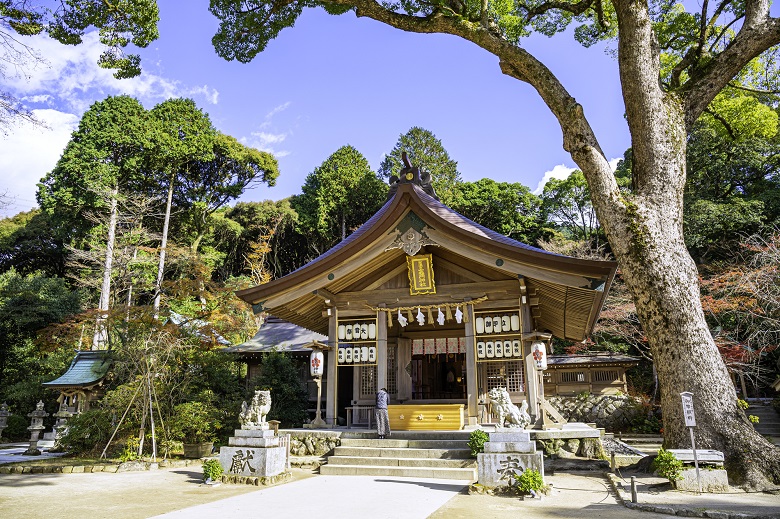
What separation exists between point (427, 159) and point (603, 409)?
69.6ft

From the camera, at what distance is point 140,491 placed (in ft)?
26.2

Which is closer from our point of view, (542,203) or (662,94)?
(662,94)

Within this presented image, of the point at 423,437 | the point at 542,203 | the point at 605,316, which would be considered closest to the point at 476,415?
the point at 423,437

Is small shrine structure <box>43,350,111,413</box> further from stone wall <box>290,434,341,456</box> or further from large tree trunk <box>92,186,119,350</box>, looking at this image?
stone wall <box>290,434,341,456</box>

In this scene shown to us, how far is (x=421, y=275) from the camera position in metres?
12.7

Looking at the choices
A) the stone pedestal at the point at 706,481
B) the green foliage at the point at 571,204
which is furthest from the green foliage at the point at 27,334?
the green foliage at the point at 571,204

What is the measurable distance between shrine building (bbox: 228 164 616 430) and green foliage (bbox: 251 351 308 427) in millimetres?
2664

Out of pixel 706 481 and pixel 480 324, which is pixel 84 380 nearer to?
pixel 480 324

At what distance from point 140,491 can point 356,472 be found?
3.92 metres

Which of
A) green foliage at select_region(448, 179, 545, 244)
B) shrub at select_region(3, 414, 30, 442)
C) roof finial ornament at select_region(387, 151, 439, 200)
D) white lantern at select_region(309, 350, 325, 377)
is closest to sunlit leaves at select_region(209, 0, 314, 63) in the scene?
roof finial ornament at select_region(387, 151, 439, 200)

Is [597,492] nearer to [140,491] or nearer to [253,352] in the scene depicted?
[140,491]

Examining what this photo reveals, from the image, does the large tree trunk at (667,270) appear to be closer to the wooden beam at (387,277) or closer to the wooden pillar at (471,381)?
the wooden pillar at (471,381)

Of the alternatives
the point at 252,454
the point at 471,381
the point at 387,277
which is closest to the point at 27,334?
the point at 387,277

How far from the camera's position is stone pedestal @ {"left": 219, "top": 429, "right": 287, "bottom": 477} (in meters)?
8.82
